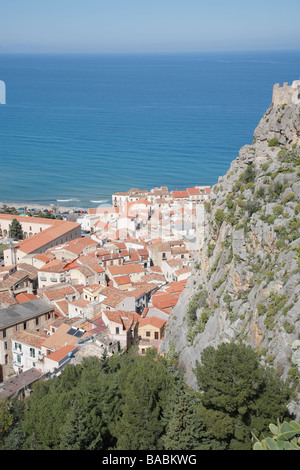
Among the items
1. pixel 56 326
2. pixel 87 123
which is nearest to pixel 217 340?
pixel 56 326

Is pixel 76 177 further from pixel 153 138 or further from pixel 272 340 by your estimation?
pixel 272 340

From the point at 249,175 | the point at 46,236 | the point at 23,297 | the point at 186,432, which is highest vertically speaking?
the point at 249,175

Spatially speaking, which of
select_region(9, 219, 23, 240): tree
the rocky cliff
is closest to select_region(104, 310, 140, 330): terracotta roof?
the rocky cliff

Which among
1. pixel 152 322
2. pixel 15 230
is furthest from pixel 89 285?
pixel 15 230

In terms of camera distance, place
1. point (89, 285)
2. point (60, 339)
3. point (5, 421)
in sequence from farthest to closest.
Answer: point (89, 285) < point (60, 339) < point (5, 421)

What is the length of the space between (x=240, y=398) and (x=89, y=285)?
21.4 m

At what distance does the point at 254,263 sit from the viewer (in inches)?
702

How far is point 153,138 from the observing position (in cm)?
11606

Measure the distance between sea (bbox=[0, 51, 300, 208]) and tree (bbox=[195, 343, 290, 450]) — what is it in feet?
194

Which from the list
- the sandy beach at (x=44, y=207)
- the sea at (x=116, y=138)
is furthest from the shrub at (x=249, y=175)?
the sea at (x=116, y=138)

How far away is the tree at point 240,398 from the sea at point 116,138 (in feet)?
194

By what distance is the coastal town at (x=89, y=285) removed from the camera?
24.7 m

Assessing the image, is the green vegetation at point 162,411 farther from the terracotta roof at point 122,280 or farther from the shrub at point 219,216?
the terracotta roof at point 122,280

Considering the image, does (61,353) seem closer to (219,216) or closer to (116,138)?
(219,216)
